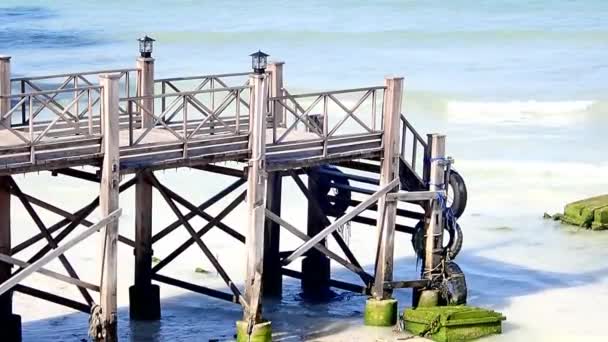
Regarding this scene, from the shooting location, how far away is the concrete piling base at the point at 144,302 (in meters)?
24.1

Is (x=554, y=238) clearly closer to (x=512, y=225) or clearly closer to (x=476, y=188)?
(x=512, y=225)

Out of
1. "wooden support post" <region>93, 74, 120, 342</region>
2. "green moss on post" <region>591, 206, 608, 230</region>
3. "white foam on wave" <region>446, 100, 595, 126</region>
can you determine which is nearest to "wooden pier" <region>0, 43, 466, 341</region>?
"wooden support post" <region>93, 74, 120, 342</region>

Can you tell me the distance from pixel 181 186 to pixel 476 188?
736 centimetres

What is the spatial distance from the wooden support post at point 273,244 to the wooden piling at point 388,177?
196 cm

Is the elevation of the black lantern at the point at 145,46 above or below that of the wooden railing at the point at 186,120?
above

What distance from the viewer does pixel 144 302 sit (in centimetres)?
2411

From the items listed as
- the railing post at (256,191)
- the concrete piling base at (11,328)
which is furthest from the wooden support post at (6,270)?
the railing post at (256,191)

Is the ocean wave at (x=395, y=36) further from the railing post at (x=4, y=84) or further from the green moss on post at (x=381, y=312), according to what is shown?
the railing post at (x=4, y=84)

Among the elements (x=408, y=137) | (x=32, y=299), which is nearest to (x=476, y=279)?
(x=32, y=299)

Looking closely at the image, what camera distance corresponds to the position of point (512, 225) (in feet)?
110

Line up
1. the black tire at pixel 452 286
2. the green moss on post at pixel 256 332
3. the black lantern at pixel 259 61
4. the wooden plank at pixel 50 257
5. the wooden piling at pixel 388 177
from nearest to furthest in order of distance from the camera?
the wooden plank at pixel 50 257, the black lantern at pixel 259 61, the green moss on post at pixel 256 332, the wooden piling at pixel 388 177, the black tire at pixel 452 286

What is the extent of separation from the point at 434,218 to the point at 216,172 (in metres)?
3.89

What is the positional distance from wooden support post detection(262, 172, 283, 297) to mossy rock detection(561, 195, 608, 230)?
9588 millimetres

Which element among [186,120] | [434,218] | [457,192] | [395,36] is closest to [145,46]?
[186,120]
